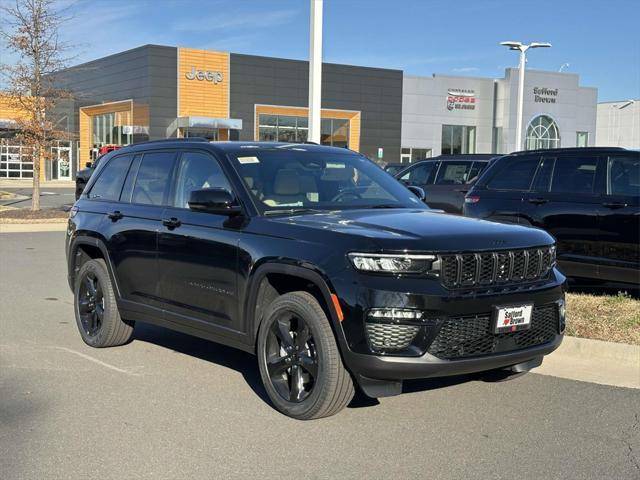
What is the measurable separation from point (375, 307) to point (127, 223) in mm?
3044

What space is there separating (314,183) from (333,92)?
1886 inches

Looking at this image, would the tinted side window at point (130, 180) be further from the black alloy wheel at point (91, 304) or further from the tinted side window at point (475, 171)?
the tinted side window at point (475, 171)

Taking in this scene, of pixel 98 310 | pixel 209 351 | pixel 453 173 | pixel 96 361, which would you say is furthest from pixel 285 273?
pixel 453 173

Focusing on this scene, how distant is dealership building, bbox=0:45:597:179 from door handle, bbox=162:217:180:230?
4103 cm

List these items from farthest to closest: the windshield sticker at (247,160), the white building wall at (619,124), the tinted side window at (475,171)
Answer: the white building wall at (619,124) < the tinted side window at (475,171) < the windshield sticker at (247,160)

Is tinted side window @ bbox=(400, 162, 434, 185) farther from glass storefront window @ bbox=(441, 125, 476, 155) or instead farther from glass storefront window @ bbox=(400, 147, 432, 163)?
glass storefront window @ bbox=(441, 125, 476, 155)

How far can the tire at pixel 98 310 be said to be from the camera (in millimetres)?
6820

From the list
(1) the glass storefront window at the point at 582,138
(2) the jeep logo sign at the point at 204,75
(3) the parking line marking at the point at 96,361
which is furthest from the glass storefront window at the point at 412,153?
(3) the parking line marking at the point at 96,361

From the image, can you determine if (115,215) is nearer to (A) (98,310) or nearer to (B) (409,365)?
(A) (98,310)

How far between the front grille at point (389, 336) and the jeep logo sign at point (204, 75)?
45177 mm

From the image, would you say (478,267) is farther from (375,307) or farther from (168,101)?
(168,101)

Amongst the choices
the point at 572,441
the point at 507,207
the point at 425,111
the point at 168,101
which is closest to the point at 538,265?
the point at 572,441

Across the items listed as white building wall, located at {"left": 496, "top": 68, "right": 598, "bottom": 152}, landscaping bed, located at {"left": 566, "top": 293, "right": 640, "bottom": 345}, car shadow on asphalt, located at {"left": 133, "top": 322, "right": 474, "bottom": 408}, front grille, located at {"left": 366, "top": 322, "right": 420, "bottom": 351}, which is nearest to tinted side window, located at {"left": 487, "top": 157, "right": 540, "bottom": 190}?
landscaping bed, located at {"left": 566, "top": 293, "right": 640, "bottom": 345}

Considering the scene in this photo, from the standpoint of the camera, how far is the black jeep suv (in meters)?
4.43
